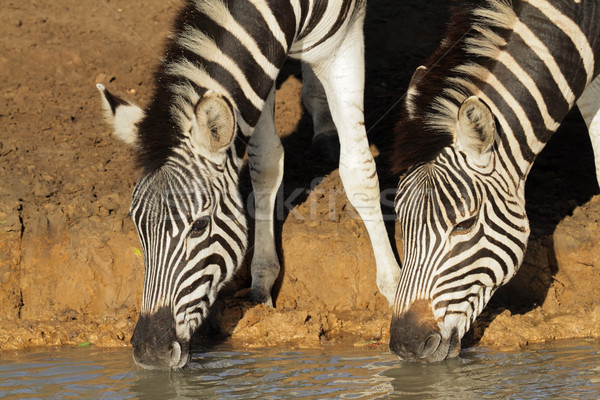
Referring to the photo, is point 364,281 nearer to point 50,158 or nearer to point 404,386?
point 404,386

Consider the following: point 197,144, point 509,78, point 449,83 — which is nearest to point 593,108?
point 509,78

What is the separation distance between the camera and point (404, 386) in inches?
203

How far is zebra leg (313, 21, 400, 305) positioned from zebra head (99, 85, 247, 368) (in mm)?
1569

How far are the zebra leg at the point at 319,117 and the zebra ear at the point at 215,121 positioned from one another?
11.9ft

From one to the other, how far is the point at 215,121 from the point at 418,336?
6.49 feet

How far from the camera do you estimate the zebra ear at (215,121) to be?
16.5ft

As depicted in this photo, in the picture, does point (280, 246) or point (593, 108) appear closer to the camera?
point (593, 108)

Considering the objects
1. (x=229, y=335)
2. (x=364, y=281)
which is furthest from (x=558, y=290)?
(x=229, y=335)

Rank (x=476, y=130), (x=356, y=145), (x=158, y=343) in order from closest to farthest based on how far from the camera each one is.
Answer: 1. (x=476, y=130)
2. (x=158, y=343)
3. (x=356, y=145)

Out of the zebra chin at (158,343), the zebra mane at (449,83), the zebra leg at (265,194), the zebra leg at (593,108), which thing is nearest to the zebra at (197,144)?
the zebra chin at (158,343)

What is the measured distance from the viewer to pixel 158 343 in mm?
5070

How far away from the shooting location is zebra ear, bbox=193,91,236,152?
5023 millimetres

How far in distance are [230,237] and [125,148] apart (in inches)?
140

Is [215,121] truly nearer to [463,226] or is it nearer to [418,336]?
[463,226]
